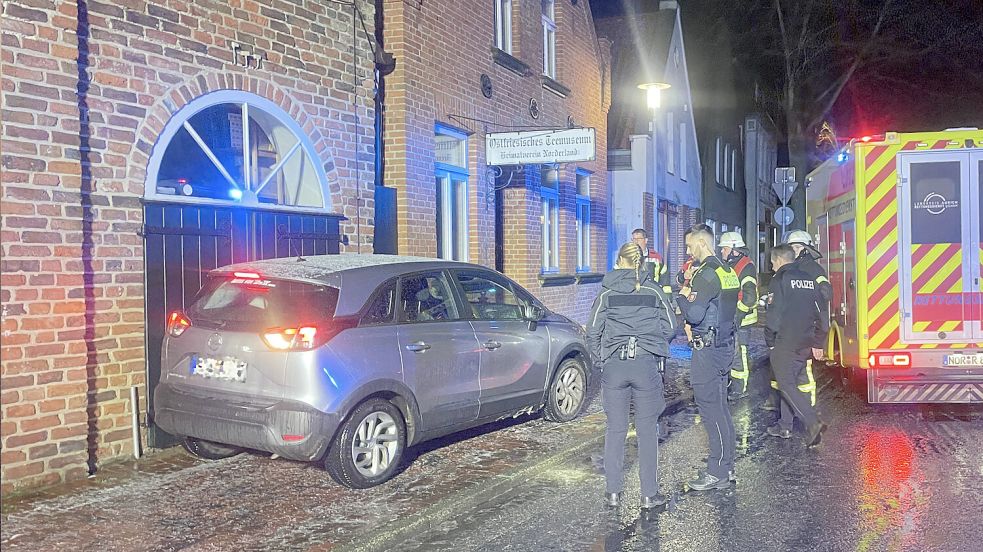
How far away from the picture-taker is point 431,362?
21.8 ft

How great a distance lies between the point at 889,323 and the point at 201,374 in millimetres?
6418

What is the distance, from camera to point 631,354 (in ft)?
18.6

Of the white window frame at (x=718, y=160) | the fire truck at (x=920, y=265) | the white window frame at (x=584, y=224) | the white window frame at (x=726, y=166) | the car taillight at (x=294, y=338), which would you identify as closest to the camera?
the car taillight at (x=294, y=338)

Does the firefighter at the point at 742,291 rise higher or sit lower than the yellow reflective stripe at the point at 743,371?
higher

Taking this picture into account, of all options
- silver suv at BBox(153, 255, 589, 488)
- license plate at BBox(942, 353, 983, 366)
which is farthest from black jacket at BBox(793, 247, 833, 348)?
silver suv at BBox(153, 255, 589, 488)

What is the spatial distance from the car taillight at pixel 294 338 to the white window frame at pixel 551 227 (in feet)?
28.0

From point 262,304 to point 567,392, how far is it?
350 centimetres

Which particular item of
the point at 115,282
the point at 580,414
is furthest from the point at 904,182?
the point at 115,282

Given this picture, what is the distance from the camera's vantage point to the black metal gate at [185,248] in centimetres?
697

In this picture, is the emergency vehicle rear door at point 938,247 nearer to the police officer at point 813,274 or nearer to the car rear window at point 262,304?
the police officer at point 813,274

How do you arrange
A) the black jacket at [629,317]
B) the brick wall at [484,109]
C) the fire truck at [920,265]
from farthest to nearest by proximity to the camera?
the brick wall at [484,109], the fire truck at [920,265], the black jacket at [629,317]

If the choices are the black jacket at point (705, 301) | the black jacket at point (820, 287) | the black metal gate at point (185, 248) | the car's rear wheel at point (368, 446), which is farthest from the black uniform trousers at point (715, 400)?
the black metal gate at point (185, 248)

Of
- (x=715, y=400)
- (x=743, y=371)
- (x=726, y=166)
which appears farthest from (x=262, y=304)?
(x=726, y=166)

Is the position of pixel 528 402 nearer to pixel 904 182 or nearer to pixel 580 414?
pixel 580 414
